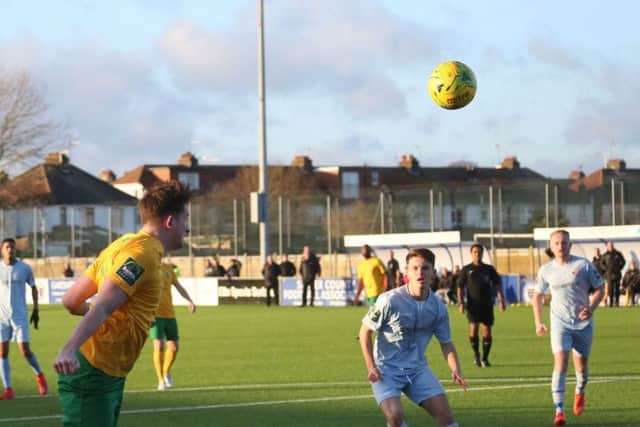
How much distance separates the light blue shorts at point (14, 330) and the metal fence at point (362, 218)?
30.0 m

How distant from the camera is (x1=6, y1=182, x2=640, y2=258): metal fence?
149ft

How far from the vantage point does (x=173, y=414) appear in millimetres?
14430

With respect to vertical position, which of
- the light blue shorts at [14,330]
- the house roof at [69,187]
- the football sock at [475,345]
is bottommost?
the football sock at [475,345]

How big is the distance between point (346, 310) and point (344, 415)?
89.7ft

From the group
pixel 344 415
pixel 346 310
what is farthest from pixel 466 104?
pixel 346 310

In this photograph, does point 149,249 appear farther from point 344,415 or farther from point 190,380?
point 190,380

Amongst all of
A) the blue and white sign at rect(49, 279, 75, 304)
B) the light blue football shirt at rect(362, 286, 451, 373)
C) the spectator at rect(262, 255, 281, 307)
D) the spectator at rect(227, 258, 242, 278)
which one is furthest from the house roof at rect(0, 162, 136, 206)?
the light blue football shirt at rect(362, 286, 451, 373)

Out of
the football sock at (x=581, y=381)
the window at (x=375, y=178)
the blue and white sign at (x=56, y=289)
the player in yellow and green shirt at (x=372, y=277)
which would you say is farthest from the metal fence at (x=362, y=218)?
the window at (x=375, y=178)

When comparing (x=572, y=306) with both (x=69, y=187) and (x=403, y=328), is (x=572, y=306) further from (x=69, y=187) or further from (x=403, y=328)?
(x=69, y=187)

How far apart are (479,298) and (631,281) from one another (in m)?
20.2

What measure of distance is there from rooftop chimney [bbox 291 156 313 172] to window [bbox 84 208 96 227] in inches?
1844

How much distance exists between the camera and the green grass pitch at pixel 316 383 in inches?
543

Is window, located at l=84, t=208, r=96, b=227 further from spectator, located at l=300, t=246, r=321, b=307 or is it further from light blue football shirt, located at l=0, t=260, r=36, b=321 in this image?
light blue football shirt, located at l=0, t=260, r=36, b=321

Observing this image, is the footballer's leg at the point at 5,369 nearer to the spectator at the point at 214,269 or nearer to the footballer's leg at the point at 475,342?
the footballer's leg at the point at 475,342
